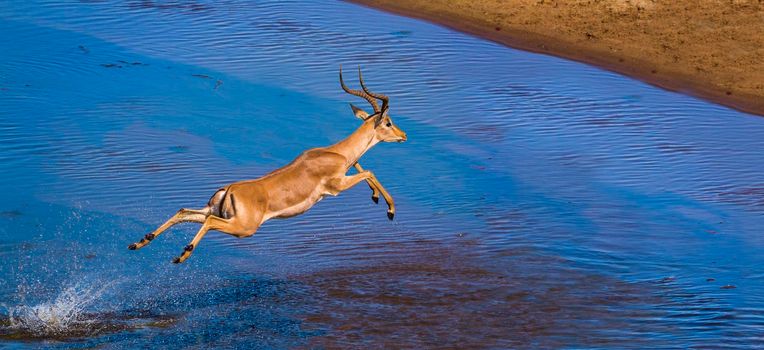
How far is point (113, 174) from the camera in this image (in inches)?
468

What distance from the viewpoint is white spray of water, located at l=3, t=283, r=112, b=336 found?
28.7 ft

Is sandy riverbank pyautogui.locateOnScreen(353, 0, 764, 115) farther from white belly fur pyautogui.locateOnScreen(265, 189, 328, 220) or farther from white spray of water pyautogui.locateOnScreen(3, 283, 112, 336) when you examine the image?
white spray of water pyautogui.locateOnScreen(3, 283, 112, 336)

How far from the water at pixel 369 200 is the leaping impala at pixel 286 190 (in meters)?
0.66

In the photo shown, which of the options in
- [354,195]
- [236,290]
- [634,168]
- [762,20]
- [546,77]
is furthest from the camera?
[762,20]

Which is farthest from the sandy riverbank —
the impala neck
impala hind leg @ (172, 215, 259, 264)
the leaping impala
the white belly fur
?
impala hind leg @ (172, 215, 259, 264)

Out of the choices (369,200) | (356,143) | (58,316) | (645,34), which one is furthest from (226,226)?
(645,34)

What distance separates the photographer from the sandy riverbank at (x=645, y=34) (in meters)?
16.0

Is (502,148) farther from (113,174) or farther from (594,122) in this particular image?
(113,174)

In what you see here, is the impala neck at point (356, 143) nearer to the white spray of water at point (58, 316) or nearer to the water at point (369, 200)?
the water at point (369, 200)

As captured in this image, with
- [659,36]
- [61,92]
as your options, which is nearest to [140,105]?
[61,92]

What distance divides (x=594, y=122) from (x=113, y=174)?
5.58m

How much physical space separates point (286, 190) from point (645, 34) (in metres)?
9.78

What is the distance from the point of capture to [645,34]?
57.9ft

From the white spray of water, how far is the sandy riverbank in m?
9.06
